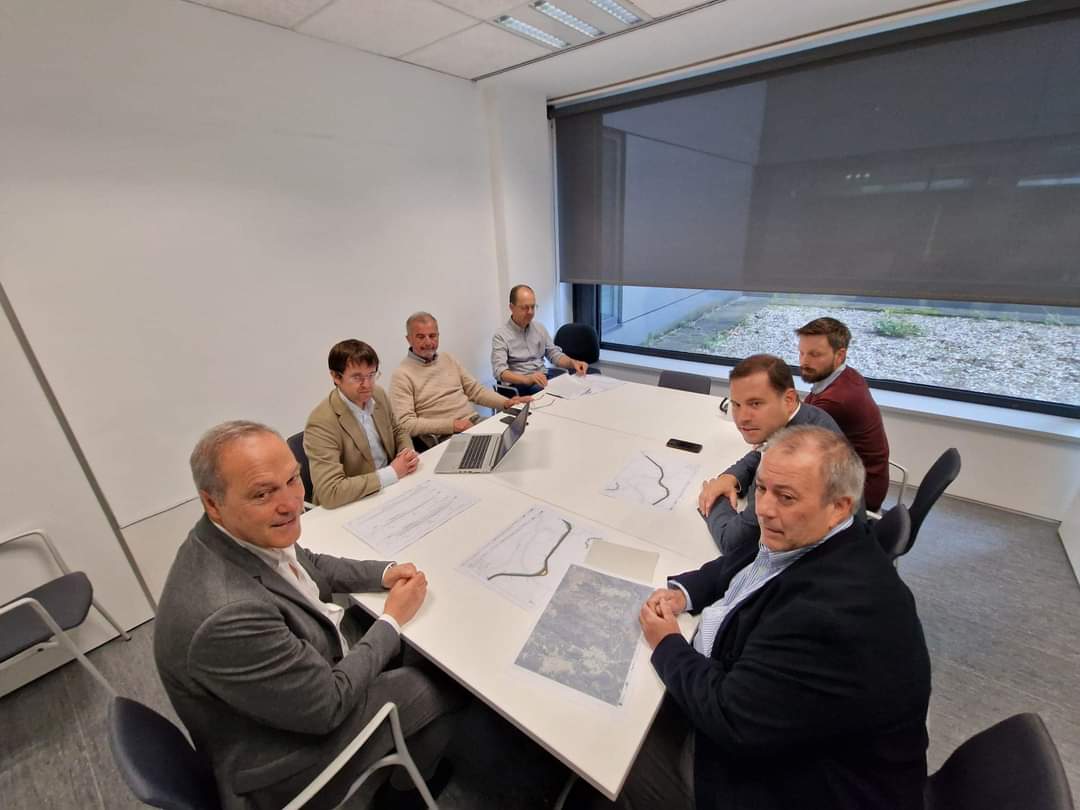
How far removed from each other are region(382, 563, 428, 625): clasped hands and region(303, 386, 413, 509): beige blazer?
1.69ft

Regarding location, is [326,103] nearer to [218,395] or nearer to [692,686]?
[218,395]

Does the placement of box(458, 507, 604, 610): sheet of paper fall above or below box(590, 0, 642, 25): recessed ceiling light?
below

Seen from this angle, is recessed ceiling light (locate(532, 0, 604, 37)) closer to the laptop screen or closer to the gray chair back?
the laptop screen

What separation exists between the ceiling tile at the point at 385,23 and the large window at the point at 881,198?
1623 mm

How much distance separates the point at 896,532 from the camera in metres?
1.39

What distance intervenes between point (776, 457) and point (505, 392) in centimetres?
246

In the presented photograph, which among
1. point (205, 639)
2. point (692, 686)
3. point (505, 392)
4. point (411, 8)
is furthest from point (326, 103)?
point (692, 686)

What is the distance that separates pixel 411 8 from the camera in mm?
2084

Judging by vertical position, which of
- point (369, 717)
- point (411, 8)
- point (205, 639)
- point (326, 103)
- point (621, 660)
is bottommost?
point (369, 717)

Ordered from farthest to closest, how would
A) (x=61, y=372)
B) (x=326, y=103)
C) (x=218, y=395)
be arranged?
(x=326, y=103) → (x=218, y=395) → (x=61, y=372)

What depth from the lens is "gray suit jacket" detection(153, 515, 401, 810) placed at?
2.78 feet

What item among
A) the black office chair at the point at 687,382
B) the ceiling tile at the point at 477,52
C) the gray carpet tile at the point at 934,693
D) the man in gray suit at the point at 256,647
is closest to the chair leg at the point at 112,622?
the gray carpet tile at the point at 934,693

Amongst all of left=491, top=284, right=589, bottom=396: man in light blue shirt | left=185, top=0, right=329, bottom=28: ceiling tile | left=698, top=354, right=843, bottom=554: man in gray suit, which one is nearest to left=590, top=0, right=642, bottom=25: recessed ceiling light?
left=185, top=0, right=329, bottom=28: ceiling tile

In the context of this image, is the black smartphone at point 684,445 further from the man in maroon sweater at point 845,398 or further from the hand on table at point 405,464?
the hand on table at point 405,464
